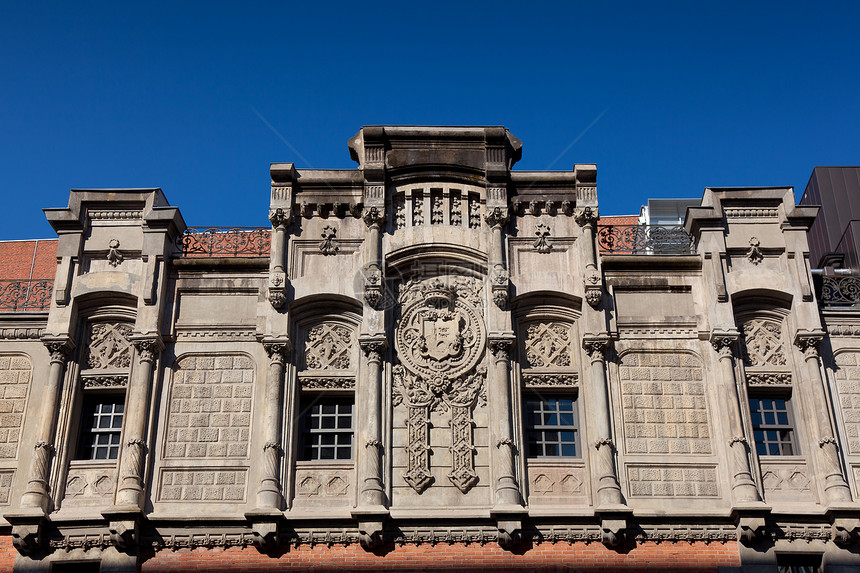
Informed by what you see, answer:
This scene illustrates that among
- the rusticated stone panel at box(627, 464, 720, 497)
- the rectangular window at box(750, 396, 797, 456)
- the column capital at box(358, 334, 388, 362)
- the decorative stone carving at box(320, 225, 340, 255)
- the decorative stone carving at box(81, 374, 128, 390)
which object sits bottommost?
the rusticated stone panel at box(627, 464, 720, 497)

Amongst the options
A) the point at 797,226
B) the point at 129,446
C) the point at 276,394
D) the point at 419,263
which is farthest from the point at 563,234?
the point at 129,446

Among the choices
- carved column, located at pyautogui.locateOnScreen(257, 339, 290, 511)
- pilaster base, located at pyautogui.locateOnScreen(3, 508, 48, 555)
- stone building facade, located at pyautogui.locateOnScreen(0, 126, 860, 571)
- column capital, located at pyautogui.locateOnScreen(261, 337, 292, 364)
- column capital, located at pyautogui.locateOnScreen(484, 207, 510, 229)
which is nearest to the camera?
pilaster base, located at pyautogui.locateOnScreen(3, 508, 48, 555)

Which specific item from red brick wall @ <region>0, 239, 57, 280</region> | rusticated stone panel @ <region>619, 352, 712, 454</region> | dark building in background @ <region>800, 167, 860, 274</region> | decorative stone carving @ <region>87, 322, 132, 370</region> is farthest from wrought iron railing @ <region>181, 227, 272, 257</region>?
dark building in background @ <region>800, 167, 860, 274</region>

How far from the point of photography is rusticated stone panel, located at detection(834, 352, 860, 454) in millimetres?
20781

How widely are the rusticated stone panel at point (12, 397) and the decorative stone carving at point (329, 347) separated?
18.9ft

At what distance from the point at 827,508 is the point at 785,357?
3.40 meters

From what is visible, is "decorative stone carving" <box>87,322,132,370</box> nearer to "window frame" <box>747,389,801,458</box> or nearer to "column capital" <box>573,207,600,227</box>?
"column capital" <box>573,207,600,227</box>

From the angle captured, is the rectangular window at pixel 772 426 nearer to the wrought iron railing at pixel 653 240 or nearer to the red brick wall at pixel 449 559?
the red brick wall at pixel 449 559

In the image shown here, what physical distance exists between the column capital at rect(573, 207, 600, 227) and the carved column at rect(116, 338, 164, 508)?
29.8 feet

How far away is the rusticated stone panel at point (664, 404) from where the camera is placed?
20531 millimetres

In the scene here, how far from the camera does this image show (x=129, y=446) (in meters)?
20.1

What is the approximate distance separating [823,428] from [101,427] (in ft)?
47.0

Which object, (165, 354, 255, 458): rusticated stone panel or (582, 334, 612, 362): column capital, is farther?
(582, 334, 612, 362): column capital

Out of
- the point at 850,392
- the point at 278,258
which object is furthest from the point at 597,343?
the point at 278,258
